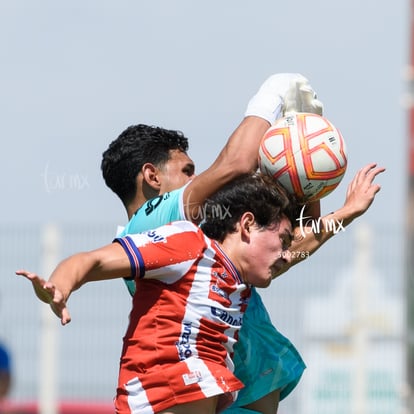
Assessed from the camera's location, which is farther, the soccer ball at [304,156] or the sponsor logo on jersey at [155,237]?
the soccer ball at [304,156]

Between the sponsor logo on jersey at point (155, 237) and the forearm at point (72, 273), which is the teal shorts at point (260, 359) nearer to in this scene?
the sponsor logo on jersey at point (155, 237)

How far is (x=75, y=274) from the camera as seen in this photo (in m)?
5.26

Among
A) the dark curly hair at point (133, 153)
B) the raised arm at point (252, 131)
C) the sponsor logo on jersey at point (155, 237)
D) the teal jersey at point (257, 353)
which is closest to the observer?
the sponsor logo on jersey at point (155, 237)

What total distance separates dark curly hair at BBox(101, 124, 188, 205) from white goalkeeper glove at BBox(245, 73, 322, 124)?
57 cm

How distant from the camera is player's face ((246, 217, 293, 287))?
578 centimetres

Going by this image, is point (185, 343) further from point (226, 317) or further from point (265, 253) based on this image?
point (265, 253)

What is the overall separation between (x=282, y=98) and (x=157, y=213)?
2.48 ft

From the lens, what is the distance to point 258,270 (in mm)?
5793

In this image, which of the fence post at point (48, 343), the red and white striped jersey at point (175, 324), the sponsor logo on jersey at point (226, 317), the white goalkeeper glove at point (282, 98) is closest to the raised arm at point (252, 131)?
the white goalkeeper glove at point (282, 98)

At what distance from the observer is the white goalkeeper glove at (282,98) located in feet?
20.3

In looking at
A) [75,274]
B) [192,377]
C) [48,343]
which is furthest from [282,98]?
[48,343]

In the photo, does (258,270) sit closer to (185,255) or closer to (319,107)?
(185,255)

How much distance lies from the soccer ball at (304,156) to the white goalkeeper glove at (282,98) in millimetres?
70

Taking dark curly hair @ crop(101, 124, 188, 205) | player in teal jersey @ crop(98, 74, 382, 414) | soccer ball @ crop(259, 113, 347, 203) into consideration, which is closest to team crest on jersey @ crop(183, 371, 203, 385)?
player in teal jersey @ crop(98, 74, 382, 414)
